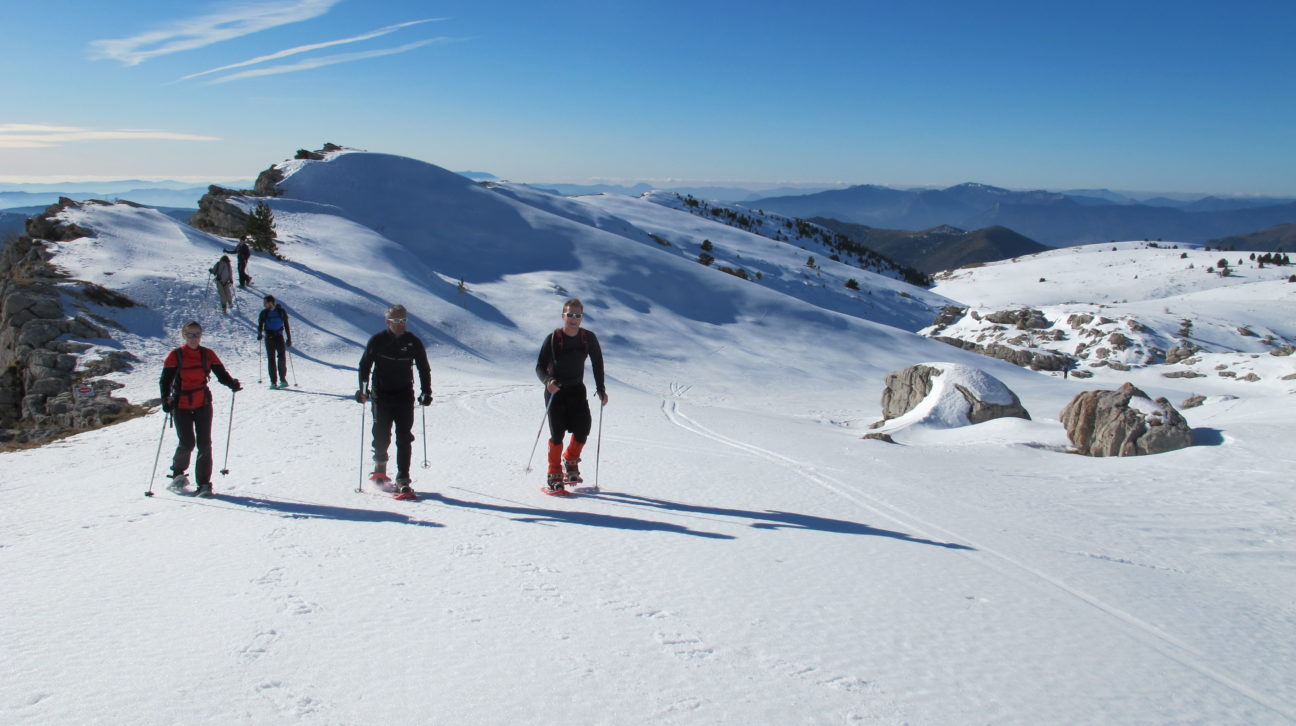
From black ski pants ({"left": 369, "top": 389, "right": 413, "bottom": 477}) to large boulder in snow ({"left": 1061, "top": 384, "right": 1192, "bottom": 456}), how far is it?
37.0 ft

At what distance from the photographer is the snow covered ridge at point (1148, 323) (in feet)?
124

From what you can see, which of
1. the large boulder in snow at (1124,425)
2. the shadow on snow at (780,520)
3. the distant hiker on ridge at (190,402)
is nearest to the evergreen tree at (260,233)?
the distant hiker on ridge at (190,402)

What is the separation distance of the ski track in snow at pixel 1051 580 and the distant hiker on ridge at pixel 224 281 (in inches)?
606

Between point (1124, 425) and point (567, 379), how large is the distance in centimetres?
1001

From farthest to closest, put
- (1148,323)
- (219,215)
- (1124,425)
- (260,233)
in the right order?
(1148,323)
(219,215)
(260,233)
(1124,425)

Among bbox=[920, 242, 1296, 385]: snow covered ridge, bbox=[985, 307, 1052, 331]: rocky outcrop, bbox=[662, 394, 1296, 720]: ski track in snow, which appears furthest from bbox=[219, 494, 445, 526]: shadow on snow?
bbox=[985, 307, 1052, 331]: rocky outcrop

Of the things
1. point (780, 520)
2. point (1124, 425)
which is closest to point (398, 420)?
point (780, 520)

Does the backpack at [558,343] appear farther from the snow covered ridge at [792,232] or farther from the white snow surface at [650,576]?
the snow covered ridge at [792,232]

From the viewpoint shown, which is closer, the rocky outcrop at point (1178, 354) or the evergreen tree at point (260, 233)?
the evergreen tree at point (260, 233)

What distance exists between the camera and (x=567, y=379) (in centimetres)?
748

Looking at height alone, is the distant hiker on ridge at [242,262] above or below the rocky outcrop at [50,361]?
above

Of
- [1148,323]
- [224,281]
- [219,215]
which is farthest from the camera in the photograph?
[1148,323]

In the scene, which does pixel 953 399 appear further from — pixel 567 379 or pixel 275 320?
pixel 275 320

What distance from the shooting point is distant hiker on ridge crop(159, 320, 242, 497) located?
734 cm
